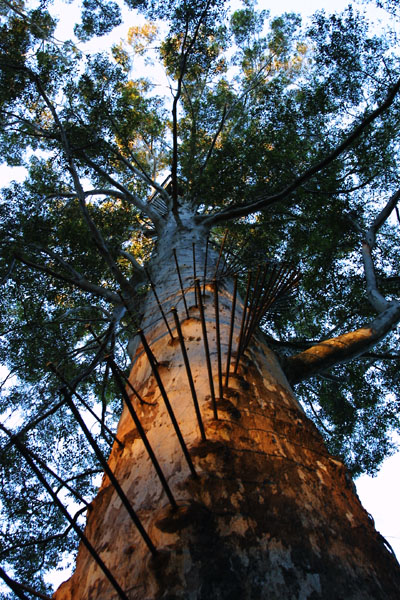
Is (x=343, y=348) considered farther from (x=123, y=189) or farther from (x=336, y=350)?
(x=123, y=189)

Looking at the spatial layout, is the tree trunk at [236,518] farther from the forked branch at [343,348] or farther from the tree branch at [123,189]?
the tree branch at [123,189]

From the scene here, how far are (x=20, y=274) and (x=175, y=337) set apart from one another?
4.48 metres

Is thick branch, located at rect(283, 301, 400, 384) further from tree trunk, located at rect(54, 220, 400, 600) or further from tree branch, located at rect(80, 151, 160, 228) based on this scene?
tree branch, located at rect(80, 151, 160, 228)

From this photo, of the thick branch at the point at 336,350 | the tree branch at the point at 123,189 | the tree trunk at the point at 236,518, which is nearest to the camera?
the tree trunk at the point at 236,518

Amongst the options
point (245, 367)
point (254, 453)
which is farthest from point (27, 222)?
point (254, 453)

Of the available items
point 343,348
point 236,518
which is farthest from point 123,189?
point 236,518

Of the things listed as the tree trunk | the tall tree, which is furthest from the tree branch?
the tree trunk

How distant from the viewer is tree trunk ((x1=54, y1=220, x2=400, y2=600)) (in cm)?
86

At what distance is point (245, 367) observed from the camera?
1.74 m

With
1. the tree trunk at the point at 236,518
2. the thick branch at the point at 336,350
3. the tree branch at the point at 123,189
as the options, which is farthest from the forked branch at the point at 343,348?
the tree branch at the point at 123,189

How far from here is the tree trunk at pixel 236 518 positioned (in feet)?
2.83

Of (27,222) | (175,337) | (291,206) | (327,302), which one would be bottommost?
(175,337)

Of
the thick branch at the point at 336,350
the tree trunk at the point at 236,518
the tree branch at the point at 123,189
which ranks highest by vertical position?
the tree branch at the point at 123,189

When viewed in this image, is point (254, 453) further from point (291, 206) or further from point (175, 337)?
point (291, 206)
